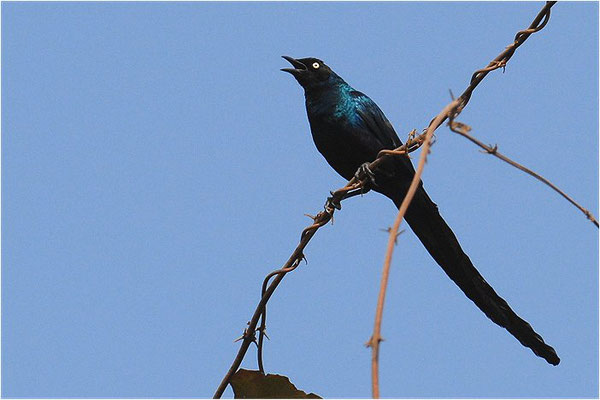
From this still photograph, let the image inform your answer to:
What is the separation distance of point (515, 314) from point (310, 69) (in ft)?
7.66

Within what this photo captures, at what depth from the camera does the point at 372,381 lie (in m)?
2.00

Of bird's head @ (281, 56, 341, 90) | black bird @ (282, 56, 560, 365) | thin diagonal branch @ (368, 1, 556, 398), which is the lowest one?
thin diagonal branch @ (368, 1, 556, 398)

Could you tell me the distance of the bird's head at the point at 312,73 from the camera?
18.5 feet

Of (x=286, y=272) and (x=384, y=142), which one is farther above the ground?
(x=384, y=142)

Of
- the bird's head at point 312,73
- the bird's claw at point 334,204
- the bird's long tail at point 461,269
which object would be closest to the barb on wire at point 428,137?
the bird's claw at point 334,204

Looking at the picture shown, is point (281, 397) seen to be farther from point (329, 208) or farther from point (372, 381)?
point (372, 381)

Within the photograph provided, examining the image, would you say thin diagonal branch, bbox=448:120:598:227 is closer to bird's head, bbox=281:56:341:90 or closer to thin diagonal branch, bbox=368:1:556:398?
thin diagonal branch, bbox=368:1:556:398

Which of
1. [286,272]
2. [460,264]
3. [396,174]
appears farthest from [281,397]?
[396,174]

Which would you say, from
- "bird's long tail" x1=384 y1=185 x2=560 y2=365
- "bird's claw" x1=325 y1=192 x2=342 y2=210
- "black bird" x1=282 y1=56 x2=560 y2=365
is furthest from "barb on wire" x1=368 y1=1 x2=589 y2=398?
"bird's long tail" x1=384 y1=185 x2=560 y2=365

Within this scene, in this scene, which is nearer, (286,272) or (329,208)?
(286,272)

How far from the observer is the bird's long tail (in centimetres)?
412

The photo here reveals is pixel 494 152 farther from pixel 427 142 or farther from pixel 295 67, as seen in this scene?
pixel 295 67

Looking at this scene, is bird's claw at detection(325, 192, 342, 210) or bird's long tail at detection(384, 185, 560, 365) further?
bird's long tail at detection(384, 185, 560, 365)

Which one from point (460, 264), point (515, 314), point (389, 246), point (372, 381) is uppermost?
point (460, 264)
